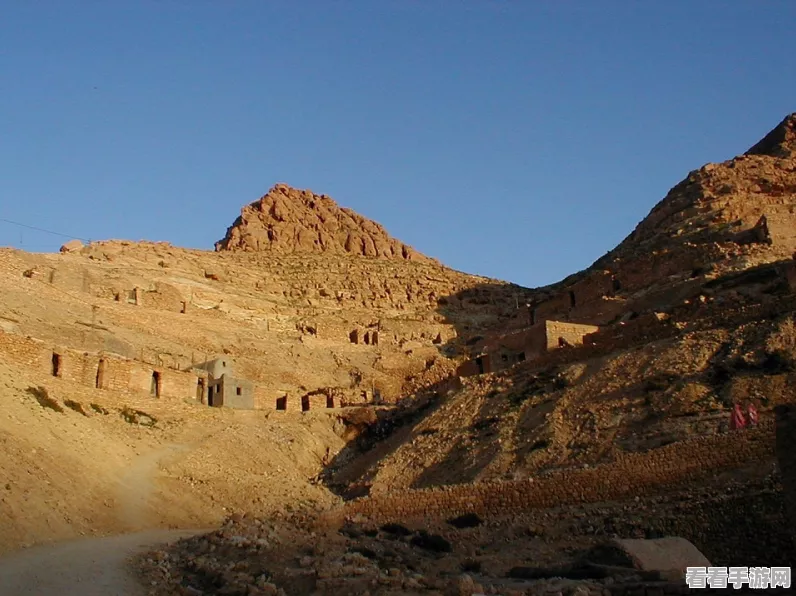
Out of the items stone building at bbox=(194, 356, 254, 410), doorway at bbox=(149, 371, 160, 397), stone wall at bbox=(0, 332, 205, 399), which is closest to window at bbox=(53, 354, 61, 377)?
stone wall at bbox=(0, 332, 205, 399)

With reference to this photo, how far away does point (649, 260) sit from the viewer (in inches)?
1841

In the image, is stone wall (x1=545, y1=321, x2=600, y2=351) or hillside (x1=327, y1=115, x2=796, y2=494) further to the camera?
stone wall (x1=545, y1=321, x2=600, y2=351)

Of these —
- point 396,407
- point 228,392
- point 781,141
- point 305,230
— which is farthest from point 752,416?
point 305,230

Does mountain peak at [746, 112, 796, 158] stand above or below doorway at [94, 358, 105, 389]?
above

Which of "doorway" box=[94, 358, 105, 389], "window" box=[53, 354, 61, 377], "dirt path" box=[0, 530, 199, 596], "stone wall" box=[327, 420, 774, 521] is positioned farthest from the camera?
"doorway" box=[94, 358, 105, 389]

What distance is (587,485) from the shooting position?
21422mm

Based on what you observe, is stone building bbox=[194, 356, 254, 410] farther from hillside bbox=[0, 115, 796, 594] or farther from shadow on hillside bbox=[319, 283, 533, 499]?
shadow on hillside bbox=[319, 283, 533, 499]

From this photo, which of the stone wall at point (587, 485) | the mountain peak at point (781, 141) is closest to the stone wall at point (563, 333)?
the stone wall at point (587, 485)

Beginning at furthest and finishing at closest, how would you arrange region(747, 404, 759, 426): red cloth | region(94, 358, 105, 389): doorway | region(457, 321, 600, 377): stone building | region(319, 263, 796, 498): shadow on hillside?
region(457, 321, 600, 377): stone building < region(94, 358, 105, 389): doorway < region(319, 263, 796, 498): shadow on hillside < region(747, 404, 759, 426): red cloth

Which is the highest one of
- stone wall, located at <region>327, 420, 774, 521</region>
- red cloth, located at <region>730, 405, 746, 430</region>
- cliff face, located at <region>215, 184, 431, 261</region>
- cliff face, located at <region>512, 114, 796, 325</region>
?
cliff face, located at <region>215, 184, 431, 261</region>

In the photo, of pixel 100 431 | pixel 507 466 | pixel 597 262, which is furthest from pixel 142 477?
pixel 597 262

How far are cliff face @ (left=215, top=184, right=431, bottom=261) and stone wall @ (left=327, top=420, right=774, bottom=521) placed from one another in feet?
197

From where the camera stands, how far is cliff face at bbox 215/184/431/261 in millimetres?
83875

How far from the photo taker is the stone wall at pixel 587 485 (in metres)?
19.9
